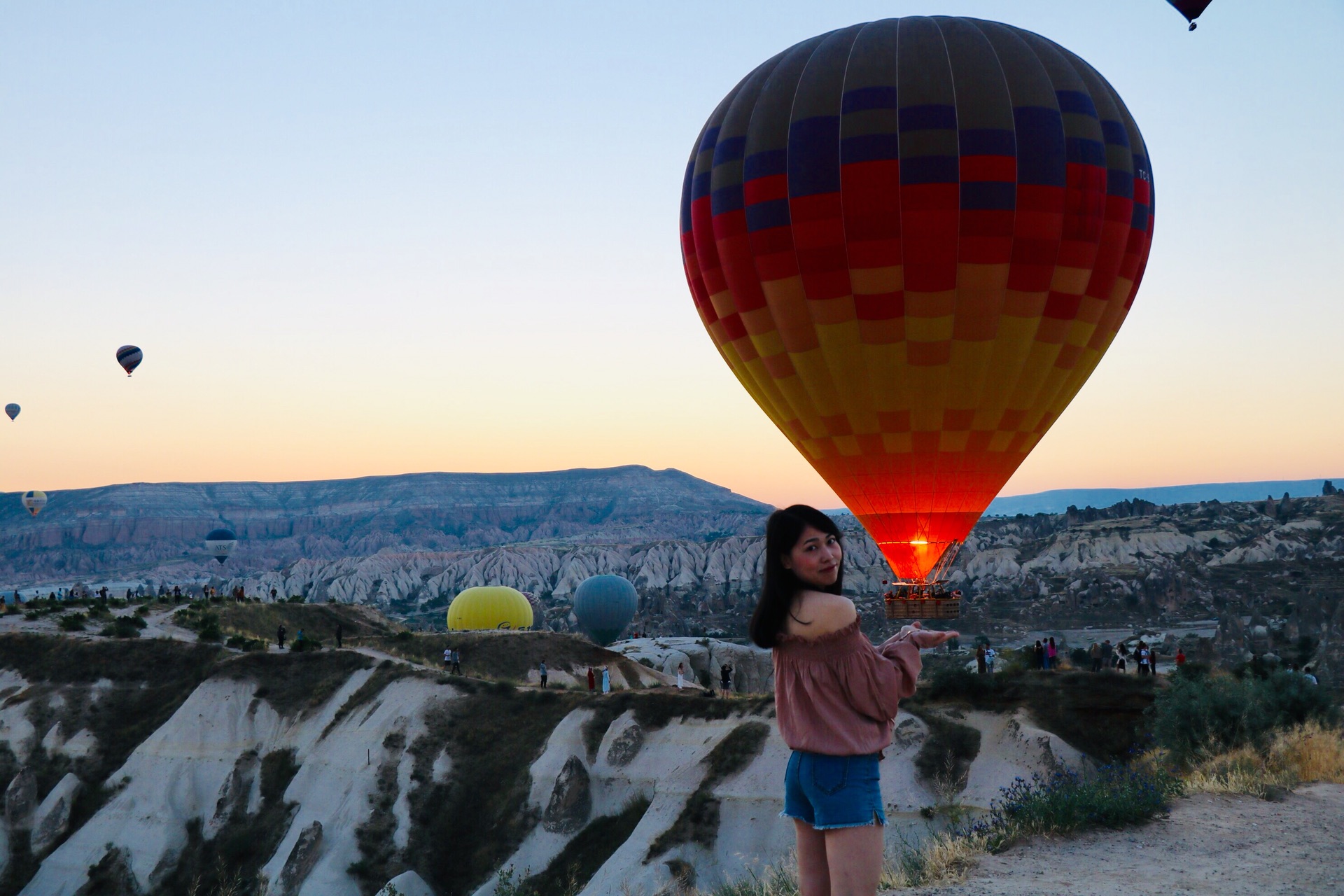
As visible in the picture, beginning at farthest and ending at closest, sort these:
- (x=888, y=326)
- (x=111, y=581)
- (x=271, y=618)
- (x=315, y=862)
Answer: (x=111, y=581), (x=271, y=618), (x=315, y=862), (x=888, y=326)

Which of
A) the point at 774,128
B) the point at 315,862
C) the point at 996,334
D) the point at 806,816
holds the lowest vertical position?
the point at 315,862

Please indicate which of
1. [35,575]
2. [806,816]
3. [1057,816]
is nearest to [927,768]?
[1057,816]

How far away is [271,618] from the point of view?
5178 cm

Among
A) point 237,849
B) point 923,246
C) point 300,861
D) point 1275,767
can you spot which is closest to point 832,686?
point 1275,767

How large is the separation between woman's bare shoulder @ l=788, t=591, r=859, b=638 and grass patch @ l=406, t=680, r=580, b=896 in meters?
27.0

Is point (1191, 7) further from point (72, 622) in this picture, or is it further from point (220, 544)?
point (220, 544)

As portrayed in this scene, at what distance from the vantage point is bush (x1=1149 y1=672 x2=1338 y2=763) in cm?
1548

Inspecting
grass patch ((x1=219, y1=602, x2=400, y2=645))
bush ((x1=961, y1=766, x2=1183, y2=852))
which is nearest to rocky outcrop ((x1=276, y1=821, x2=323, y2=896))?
grass patch ((x1=219, y1=602, x2=400, y2=645))

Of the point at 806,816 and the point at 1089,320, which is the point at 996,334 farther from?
the point at 806,816

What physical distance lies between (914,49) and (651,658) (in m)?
38.8

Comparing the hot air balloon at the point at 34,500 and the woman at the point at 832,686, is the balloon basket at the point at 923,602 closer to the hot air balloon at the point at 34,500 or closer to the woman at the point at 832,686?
the woman at the point at 832,686

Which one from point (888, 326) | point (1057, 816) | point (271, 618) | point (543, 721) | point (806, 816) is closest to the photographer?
point (806, 816)

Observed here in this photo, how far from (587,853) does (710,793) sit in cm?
429

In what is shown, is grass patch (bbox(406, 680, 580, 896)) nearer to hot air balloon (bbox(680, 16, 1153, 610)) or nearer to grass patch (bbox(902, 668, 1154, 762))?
grass patch (bbox(902, 668, 1154, 762))
